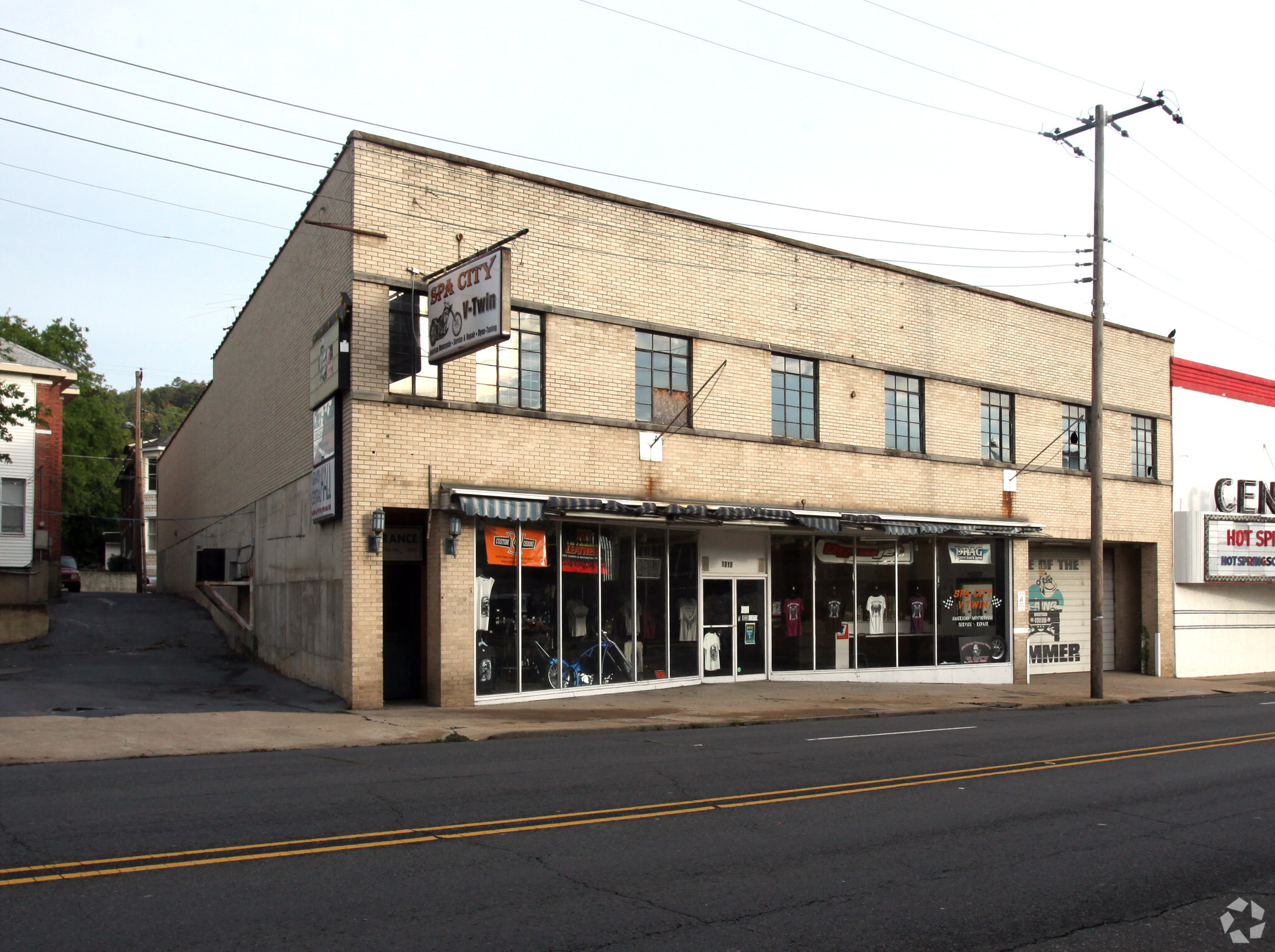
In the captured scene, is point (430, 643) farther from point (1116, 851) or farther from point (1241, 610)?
point (1241, 610)

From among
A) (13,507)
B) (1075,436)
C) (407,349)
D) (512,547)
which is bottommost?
(512,547)

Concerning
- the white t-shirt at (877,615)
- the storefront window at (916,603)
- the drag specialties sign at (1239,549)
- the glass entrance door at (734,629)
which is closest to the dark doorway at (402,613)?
the glass entrance door at (734,629)

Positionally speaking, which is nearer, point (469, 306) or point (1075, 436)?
point (469, 306)

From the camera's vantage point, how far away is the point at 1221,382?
31.8 m

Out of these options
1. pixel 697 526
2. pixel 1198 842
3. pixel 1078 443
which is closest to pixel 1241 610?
pixel 1078 443

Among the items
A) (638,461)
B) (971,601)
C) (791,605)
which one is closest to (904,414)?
(971,601)

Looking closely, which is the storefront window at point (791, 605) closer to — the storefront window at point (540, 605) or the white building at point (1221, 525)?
the storefront window at point (540, 605)

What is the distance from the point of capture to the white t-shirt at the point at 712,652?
20781 millimetres

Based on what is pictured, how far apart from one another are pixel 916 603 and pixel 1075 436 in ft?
25.3

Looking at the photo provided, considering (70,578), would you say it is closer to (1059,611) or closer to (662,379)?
(662,379)

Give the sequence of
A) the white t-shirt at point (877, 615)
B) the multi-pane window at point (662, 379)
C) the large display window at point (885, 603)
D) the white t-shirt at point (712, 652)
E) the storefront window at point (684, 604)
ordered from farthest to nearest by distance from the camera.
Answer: the white t-shirt at point (877, 615) < the large display window at point (885, 603) < the white t-shirt at point (712, 652) < the storefront window at point (684, 604) < the multi-pane window at point (662, 379)

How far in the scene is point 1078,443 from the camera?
28.1 m

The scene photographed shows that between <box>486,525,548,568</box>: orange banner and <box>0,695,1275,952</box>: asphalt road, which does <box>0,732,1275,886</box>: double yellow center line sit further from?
<box>486,525,548,568</box>: orange banner

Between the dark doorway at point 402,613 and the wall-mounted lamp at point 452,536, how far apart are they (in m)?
1.43
